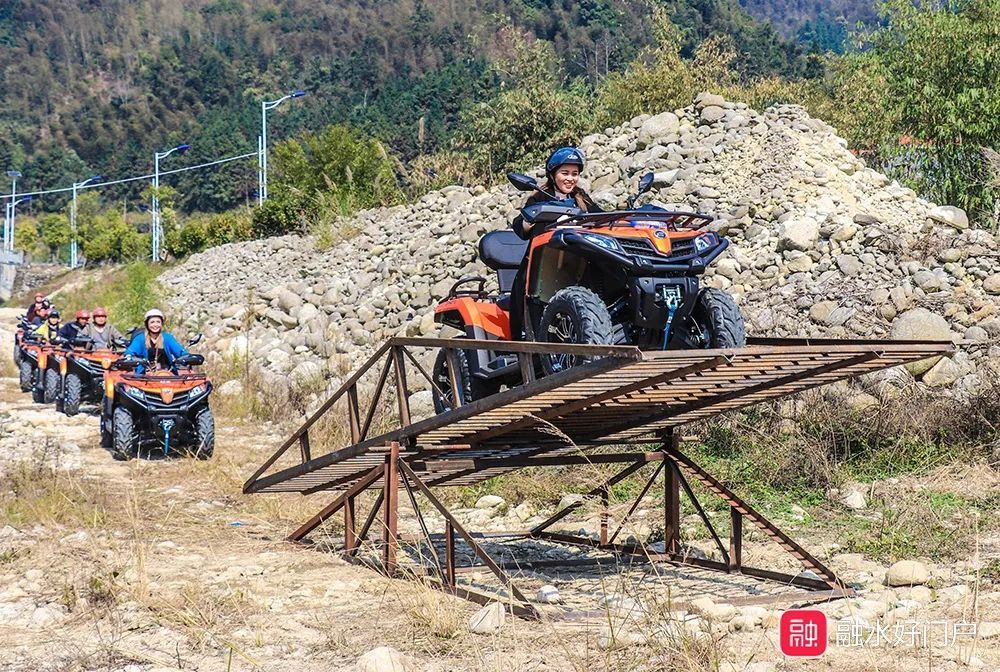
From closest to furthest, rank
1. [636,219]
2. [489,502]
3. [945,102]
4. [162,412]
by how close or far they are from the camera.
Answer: [636,219] < [489,502] < [162,412] < [945,102]

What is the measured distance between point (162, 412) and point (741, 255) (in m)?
5.82

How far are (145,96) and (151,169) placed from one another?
59.6 feet

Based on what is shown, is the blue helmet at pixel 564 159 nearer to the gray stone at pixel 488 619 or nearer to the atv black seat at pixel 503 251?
the atv black seat at pixel 503 251

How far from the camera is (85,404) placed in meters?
15.5

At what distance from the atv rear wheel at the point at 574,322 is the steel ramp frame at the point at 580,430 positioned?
0.91 feet

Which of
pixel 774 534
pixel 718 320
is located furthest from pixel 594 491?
pixel 718 320

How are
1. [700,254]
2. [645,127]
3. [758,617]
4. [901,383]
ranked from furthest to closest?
[645,127] < [901,383] < [700,254] < [758,617]

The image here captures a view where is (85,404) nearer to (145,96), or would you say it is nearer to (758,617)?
(758,617)

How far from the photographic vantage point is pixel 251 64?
11444cm

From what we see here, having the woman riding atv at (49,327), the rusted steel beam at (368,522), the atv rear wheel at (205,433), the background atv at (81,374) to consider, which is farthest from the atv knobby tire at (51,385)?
the rusted steel beam at (368,522)

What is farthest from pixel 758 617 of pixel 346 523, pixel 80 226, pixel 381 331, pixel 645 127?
pixel 80 226

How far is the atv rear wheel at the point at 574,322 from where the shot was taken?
5.32 metres

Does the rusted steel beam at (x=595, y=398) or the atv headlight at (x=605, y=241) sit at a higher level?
the atv headlight at (x=605, y=241)

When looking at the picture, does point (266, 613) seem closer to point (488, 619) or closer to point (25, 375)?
point (488, 619)
